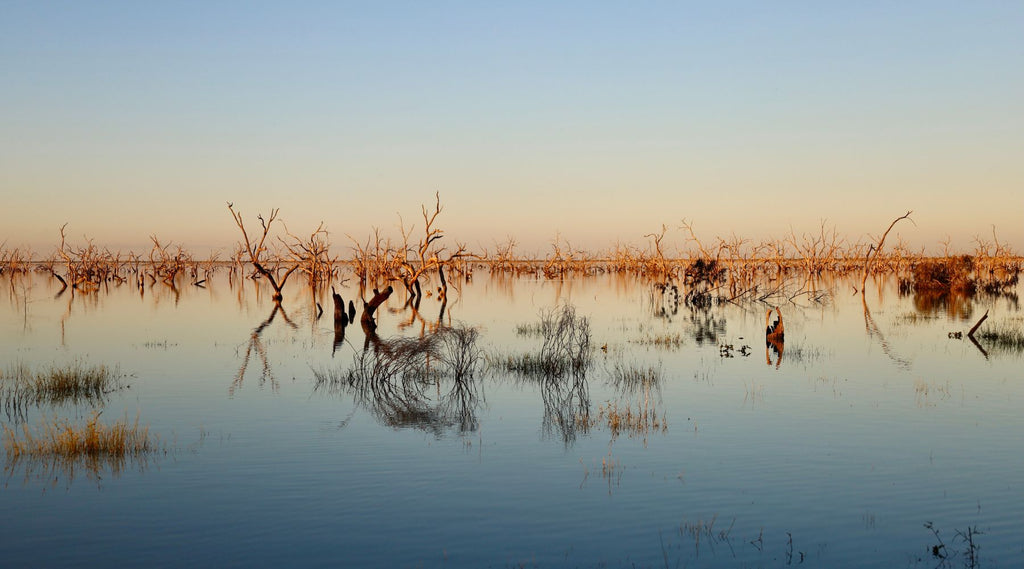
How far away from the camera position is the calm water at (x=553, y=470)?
7617 mm

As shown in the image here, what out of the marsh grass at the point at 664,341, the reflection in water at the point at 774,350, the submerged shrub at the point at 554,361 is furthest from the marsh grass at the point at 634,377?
the marsh grass at the point at 664,341

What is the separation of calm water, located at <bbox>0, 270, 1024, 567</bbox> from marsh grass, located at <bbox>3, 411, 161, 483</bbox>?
4.2 inches

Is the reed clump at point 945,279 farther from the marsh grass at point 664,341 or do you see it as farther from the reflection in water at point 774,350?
the reflection in water at point 774,350

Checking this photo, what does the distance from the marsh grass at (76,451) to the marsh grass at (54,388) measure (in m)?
2.60

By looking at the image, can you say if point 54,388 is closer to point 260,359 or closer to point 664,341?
point 260,359

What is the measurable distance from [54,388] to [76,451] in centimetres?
499

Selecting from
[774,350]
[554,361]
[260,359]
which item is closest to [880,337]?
[774,350]

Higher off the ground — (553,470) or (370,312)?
(370,312)

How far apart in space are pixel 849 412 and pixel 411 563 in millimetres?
8514

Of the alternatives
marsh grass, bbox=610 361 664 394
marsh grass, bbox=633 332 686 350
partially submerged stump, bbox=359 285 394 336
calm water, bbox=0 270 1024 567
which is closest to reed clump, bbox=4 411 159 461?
calm water, bbox=0 270 1024 567

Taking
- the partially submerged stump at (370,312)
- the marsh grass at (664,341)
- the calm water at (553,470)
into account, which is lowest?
the calm water at (553,470)

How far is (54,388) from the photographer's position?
587 inches

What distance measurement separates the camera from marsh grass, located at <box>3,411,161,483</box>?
9.89m

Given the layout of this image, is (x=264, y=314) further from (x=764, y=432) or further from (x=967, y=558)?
(x=967, y=558)
